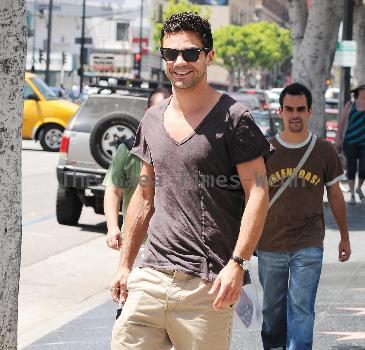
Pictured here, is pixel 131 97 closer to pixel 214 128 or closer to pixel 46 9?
pixel 214 128

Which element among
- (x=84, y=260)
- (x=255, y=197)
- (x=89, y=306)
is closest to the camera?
(x=255, y=197)

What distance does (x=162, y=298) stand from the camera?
468 centimetres

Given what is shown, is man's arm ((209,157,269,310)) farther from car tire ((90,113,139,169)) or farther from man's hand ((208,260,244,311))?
car tire ((90,113,139,169))

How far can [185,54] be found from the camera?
4691 mm

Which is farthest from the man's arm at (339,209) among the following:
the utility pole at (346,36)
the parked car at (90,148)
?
the utility pole at (346,36)

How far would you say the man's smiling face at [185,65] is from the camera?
4695 mm

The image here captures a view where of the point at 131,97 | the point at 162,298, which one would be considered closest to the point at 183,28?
the point at 162,298

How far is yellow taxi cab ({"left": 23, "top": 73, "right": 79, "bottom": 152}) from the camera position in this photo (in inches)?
1195

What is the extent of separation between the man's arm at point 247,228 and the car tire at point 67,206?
1050cm

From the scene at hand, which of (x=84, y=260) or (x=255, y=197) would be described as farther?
(x=84, y=260)

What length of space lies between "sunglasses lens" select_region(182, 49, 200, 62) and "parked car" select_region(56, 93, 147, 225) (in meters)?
9.28

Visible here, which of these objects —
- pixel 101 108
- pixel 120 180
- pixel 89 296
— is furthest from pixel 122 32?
pixel 120 180

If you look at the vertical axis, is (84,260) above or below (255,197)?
below

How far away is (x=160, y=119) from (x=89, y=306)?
16.4ft
